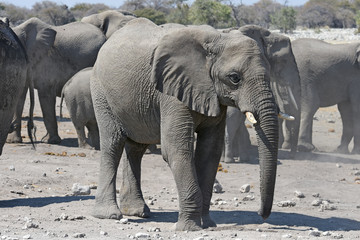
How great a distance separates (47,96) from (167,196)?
561 cm

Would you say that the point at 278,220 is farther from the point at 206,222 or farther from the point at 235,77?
the point at 235,77

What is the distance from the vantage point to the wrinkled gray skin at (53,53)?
14.1 metres

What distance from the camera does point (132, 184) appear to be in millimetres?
7820

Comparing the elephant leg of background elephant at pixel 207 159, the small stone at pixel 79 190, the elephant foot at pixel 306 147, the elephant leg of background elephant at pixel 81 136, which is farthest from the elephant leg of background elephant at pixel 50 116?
the elephant leg of background elephant at pixel 207 159

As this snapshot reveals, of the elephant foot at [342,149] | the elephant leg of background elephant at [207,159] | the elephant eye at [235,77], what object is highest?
the elephant eye at [235,77]

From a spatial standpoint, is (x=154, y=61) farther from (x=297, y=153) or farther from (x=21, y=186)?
(x=297, y=153)

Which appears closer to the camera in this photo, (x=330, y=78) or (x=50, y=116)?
(x=50, y=116)

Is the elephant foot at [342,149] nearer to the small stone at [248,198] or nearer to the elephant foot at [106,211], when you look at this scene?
the small stone at [248,198]

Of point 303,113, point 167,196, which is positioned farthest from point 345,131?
point 167,196

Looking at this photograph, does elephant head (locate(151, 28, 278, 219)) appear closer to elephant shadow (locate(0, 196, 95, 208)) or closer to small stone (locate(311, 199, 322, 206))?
elephant shadow (locate(0, 196, 95, 208))

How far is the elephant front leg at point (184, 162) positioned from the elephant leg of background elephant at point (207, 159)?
325 mm

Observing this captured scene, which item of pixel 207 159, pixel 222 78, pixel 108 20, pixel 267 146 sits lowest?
pixel 207 159

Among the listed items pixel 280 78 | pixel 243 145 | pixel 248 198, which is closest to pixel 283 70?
pixel 280 78

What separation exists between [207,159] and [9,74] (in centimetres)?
201
